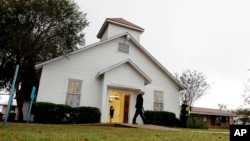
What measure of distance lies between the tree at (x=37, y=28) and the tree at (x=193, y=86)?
24.2 metres

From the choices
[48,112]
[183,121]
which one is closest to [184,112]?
[183,121]

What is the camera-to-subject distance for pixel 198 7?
22125mm

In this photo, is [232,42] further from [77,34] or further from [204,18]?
[77,34]

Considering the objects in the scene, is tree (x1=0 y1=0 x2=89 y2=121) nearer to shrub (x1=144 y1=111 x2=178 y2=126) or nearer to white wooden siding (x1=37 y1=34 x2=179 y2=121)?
white wooden siding (x1=37 y1=34 x2=179 y2=121)

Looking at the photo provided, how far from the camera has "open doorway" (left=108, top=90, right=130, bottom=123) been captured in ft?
58.9

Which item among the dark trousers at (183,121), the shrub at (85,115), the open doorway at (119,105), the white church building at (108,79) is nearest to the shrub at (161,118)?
the dark trousers at (183,121)

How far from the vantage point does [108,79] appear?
55.2ft

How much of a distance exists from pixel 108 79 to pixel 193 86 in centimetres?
2387

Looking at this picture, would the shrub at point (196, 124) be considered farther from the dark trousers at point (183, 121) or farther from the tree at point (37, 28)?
the tree at point (37, 28)

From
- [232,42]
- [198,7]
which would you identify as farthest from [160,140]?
[232,42]

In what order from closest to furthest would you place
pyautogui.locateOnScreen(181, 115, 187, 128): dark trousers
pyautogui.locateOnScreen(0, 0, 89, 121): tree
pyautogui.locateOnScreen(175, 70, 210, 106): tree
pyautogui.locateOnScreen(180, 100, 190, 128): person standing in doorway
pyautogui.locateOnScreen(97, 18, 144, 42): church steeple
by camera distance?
pyautogui.locateOnScreen(0, 0, 89, 121): tree, pyautogui.locateOnScreen(180, 100, 190, 128): person standing in doorway, pyautogui.locateOnScreen(181, 115, 187, 128): dark trousers, pyautogui.locateOnScreen(97, 18, 144, 42): church steeple, pyautogui.locateOnScreen(175, 70, 210, 106): tree

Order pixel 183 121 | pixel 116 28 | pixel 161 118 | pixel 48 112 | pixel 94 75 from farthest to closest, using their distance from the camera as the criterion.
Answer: pixel 116 28 < pixel 161 118 < pixel 94 75 < pixel 183 121 < pixel 48 112

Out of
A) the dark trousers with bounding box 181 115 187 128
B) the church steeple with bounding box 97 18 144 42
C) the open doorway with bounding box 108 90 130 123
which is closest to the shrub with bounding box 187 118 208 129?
the dark trousers with bounding box 181 115 187 128

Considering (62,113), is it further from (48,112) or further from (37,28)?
(37,28)
